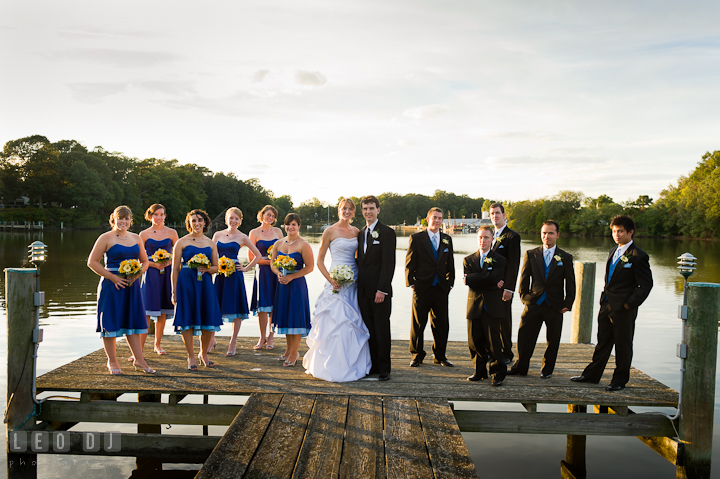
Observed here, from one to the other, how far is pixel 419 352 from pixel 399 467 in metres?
2.89

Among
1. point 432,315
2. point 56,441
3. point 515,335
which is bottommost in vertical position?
point 515,335

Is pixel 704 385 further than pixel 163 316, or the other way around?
pixel 163 316

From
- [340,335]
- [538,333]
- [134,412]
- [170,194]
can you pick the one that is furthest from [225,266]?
[170,194]

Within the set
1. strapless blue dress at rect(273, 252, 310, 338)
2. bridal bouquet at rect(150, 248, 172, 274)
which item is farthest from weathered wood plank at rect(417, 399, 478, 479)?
bridal bouquet at rect(150, 248, 172, 274)

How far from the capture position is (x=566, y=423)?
5.51 m

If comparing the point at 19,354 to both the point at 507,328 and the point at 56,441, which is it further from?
the point at 507,328

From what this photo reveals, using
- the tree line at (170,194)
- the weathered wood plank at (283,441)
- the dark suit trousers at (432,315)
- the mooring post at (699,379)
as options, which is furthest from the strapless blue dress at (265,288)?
the tree line at (170,194)

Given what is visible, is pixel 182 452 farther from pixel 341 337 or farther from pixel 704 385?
pixel 704 385

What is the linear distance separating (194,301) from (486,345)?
3.75 metres

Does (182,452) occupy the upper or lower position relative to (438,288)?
lower

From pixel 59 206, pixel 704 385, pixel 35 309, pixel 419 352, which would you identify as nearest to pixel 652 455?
pixel 704 385

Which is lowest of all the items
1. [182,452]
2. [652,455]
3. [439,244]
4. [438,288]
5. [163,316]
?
[652,455]

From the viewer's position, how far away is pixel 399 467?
391cm

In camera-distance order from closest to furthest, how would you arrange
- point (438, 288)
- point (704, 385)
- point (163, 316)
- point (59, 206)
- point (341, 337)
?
point (704, 385) → point (341, 337) → point (438, 288) → point (163, 316) → point (59, 206)
